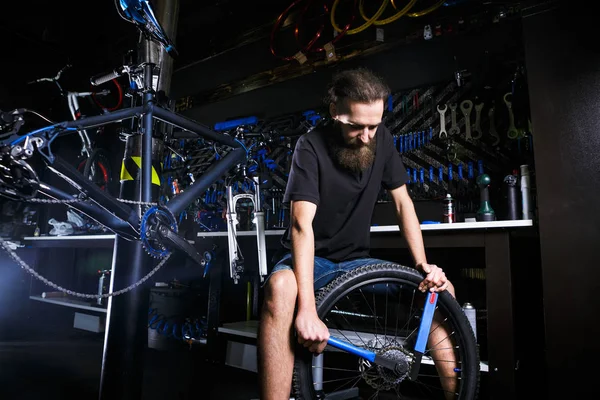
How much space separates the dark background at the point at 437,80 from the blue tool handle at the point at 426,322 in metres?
0.68

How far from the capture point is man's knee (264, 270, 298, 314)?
1.17 metres

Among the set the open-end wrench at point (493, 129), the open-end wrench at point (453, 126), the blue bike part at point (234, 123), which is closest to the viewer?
the open-end wrench at point (493, 129)

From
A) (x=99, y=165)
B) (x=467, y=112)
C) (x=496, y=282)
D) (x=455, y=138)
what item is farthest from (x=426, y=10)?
(x=99, y=165)

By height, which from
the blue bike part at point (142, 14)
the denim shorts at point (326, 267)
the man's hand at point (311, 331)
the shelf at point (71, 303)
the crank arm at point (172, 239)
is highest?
the blue bike part at point (142, 14)

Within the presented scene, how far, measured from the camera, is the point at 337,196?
4.96 feet

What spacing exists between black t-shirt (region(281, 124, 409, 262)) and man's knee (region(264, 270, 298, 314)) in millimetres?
339

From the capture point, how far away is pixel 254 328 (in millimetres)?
2516

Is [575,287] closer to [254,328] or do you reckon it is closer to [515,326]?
[515,326]

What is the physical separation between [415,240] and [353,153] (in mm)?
422

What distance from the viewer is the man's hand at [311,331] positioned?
1.10 metres

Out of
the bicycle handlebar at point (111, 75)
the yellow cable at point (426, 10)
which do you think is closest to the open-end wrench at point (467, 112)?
the yellow cable at point (426, 10)

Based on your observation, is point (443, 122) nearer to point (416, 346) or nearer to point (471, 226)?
point (471, 226)

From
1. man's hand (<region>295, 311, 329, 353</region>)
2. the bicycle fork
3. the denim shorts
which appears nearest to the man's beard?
the denim shorts

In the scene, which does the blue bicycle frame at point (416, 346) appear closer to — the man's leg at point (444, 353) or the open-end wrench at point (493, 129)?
the man's leg at point (444, 353)
